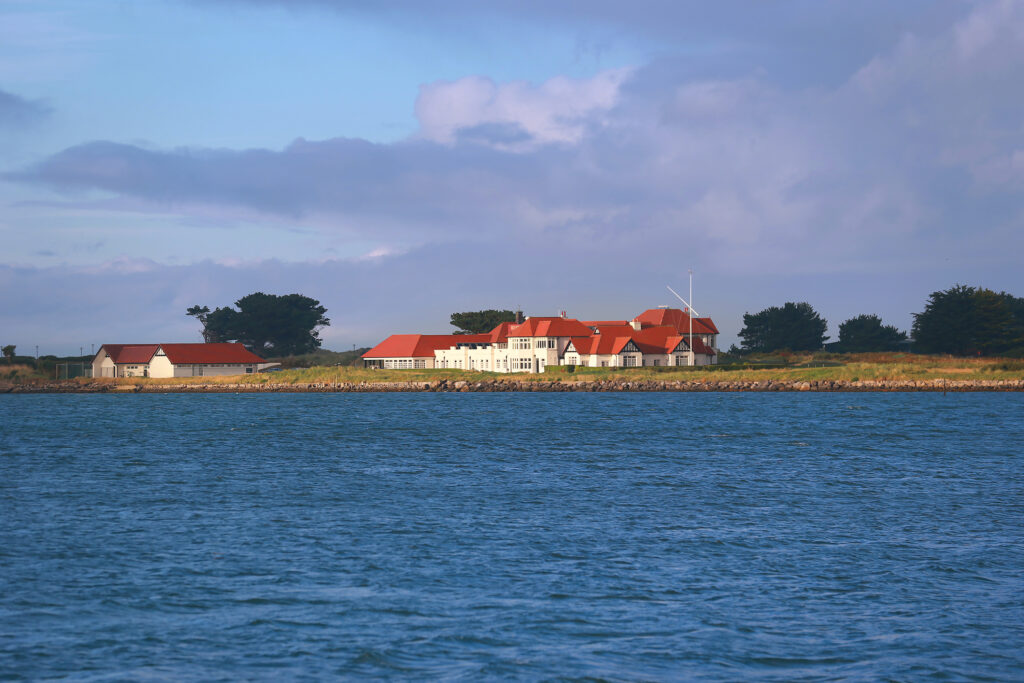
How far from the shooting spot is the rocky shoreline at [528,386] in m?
112

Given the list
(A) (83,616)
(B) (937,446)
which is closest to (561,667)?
(A) (83,616)

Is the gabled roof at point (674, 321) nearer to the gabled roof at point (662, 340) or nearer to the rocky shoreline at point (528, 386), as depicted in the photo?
the gabled roof at point (662, 340)

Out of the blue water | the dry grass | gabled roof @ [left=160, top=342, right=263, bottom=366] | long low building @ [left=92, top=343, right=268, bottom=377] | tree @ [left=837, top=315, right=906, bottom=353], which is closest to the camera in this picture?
the blue water

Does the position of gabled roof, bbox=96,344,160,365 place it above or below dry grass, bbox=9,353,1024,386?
above

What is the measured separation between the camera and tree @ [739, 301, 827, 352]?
552 ft

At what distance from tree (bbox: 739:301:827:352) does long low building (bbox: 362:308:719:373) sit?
29.7 m

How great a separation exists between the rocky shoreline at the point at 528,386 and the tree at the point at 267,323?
32.9 m

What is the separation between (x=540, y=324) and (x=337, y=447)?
85471 mm

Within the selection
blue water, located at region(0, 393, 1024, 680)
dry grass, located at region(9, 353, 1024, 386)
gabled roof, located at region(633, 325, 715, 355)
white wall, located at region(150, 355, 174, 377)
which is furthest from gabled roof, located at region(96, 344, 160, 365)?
blue water, located at region(0, 393, 1024, 680)

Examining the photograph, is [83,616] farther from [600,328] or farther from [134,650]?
[600,328]

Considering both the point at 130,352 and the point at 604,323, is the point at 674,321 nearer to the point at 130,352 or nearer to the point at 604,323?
the point at 604,323

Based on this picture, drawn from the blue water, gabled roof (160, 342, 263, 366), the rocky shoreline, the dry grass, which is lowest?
the blue water

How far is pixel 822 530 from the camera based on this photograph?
2541 centimetres

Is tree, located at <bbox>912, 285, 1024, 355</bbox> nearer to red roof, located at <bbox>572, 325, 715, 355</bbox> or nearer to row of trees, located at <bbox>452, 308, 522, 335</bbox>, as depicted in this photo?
red roof, located at <bbox>572, 325, 715, 355</bbox>
